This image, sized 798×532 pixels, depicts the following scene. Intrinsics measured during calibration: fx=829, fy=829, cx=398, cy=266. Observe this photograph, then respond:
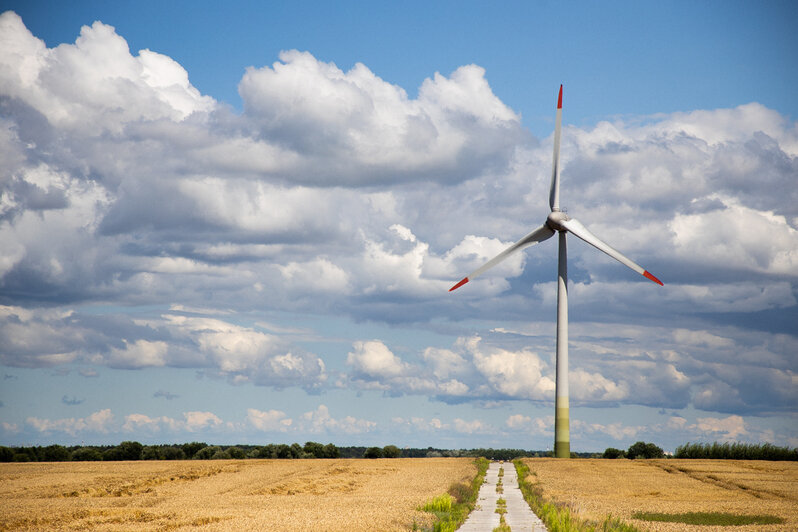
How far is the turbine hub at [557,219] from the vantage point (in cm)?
9929

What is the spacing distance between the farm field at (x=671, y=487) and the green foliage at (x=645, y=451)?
16989mm

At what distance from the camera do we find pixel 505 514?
44.8 metres

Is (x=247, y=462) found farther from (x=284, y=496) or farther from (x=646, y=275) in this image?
(x=646, y=275)

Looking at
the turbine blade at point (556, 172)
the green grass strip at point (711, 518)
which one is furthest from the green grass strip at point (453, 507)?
the turbine blade at point (556, 172)

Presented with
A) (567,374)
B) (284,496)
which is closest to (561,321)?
(567,374)

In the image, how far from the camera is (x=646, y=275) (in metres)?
88.3

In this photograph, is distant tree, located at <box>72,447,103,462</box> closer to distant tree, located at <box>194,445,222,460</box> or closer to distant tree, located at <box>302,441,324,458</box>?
distant tree, located at <box>194,445,222,460</box>

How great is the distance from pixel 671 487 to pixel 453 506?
2732 centimetres

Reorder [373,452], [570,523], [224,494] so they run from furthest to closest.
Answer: [373,452]
[224,494]
[570,523]

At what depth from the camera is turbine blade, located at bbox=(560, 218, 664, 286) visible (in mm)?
88912

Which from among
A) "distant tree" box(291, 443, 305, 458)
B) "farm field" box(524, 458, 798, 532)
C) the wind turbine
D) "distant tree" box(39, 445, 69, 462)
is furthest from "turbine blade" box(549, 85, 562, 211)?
"distant tree" box(39, 445, 69, 462)

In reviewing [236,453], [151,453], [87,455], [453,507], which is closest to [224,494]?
[453,507]

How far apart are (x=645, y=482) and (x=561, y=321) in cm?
3195

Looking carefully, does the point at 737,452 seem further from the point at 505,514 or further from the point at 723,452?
the point at 505,514
